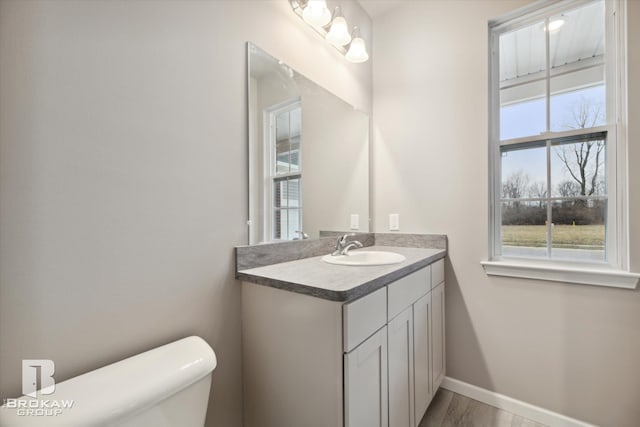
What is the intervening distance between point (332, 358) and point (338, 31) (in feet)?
5.50

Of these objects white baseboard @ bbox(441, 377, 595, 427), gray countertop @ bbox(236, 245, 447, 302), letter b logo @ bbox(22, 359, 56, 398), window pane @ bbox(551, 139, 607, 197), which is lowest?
white baseboard @ bbox(441, 377, 595, 427)

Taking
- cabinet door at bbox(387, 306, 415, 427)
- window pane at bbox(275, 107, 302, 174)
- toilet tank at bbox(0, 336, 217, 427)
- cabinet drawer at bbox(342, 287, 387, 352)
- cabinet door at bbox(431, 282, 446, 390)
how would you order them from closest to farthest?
toilet tank at bbox(0, 336, 217, 427) → cabinet drawer at bbox(342, 287, 387, 352) → cabinet door at bbox(387, 306, 415, 427) → window pane at bbox(275, 107, 302, 174) → cabinet door at bbox(431, 282, 446, 390)

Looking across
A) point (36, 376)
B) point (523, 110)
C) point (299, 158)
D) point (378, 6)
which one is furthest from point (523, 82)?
point (36, 376)

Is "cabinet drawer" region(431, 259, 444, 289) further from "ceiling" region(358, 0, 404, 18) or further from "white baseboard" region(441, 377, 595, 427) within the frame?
"ceiling" region(358, 0, 404, 18)

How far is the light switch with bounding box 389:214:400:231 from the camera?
1970 mm

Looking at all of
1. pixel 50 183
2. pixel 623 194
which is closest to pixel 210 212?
pixel 50 183

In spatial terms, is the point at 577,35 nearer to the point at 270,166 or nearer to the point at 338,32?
the point at 338,32

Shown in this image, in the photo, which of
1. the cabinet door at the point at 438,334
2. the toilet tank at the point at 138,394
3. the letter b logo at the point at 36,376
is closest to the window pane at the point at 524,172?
the cabinet door at the point at 438,334

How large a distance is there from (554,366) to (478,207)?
93cm

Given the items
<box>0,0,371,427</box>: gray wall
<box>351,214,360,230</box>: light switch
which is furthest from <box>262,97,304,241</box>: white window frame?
<box>351,214,360,230</box>: light switch

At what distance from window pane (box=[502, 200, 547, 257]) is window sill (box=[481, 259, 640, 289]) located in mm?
72

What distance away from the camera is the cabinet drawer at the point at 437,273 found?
1.57 metres

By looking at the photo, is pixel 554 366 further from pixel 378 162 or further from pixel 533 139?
pixel 378 162

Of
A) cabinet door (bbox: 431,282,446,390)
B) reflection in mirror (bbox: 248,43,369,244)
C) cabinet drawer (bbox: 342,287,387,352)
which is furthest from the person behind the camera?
cabinet door (bbox: 431,282,446,390)
